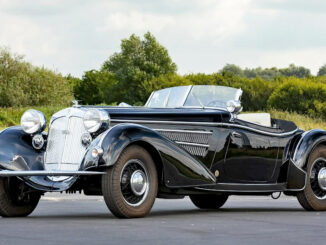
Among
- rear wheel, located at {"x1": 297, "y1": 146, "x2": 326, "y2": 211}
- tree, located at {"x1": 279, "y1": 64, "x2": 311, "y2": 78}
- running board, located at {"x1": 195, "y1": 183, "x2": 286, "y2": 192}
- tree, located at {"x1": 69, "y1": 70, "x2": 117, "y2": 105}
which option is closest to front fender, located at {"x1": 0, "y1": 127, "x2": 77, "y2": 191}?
running board, located at {"x1": 195, "y1": 183, "x2": 286, "y2": 192}

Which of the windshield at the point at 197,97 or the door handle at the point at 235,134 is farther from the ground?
Result: the windshield at the point at 197,97

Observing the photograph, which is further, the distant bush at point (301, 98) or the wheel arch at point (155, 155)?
the distant bush at point (301, 98)

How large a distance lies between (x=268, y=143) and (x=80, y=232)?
169 inches

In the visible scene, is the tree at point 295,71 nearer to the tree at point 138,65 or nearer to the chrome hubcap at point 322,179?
the tree at point 138,65

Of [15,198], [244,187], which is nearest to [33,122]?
[15,198]

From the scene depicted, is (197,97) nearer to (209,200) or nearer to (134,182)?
(209,200)

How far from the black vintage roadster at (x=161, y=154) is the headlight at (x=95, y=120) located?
0.04 ft

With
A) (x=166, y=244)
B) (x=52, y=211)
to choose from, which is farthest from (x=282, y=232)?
(x=52, y=211)

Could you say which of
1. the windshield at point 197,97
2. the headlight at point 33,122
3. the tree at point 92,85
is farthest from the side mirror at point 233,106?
the tree at point 92,85

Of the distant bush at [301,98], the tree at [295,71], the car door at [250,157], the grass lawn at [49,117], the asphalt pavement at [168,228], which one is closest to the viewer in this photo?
the asphalt pavement at [168,228]

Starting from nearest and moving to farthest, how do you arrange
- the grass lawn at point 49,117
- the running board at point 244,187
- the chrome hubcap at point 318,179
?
the running board at point 244,187
the chrome hubcap at point 318,179
the grass lawn at point 49,117

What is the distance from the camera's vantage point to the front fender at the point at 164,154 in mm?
8734

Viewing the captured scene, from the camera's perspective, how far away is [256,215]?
9.95 m

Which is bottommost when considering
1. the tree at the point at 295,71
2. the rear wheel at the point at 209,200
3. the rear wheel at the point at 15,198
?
the rear wheel at the point at 209,200
